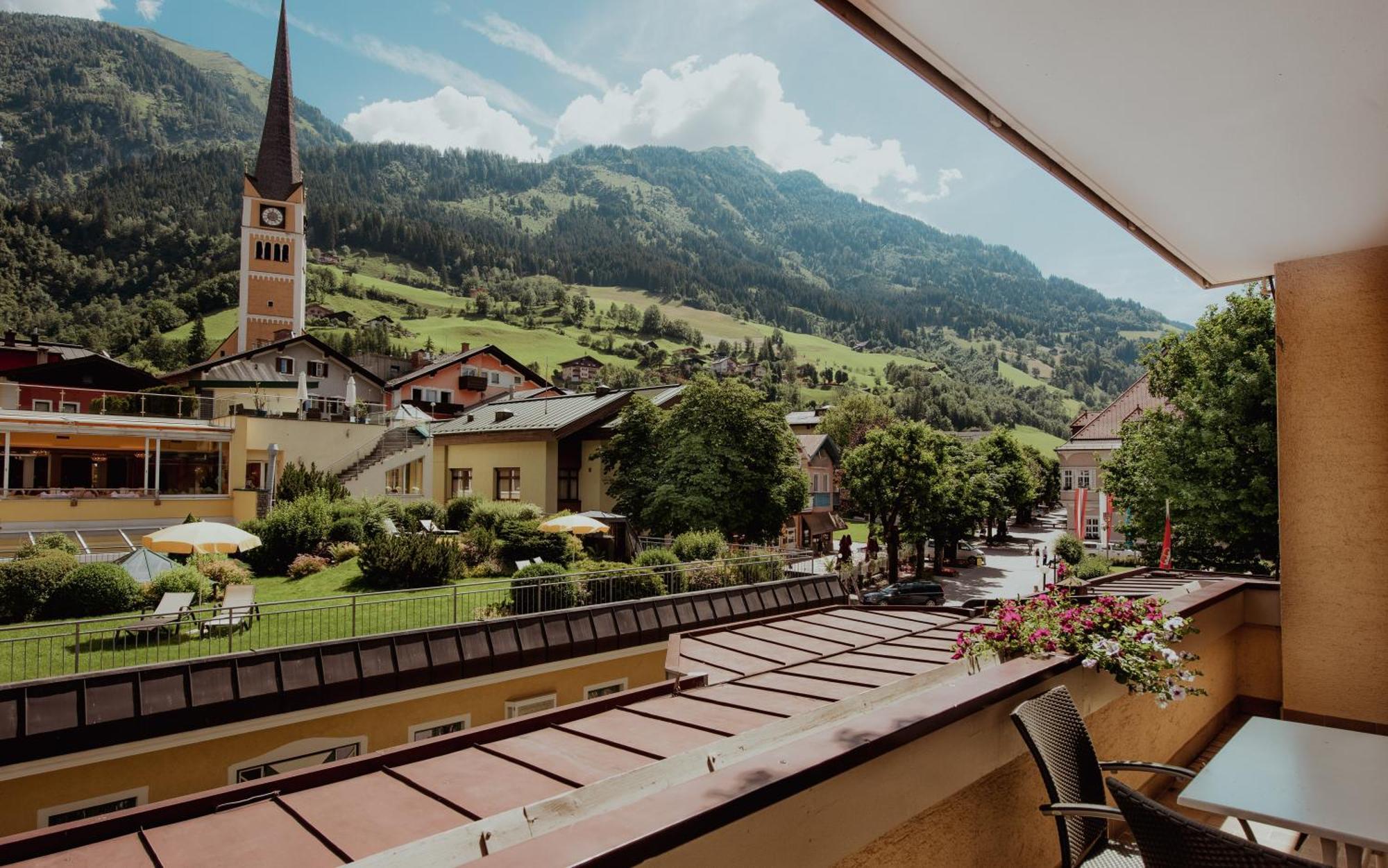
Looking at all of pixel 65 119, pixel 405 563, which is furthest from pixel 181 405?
pixel 65 119

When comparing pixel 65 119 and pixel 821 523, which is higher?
pixel 65 119

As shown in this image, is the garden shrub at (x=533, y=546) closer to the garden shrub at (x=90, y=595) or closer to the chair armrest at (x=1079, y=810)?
the garden shrub at (x=90, y=595)

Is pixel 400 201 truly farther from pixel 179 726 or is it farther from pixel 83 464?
pixel 179 726

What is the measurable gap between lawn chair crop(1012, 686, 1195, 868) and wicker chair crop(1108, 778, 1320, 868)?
54 cm

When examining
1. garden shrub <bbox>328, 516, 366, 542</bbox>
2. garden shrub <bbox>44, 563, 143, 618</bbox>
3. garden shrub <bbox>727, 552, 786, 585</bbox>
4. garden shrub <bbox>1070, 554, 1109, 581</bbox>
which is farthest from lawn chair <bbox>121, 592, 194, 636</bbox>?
garden shrub <bbox>1070, 554, 1109, 581</bbox>

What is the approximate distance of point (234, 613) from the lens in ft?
34.5

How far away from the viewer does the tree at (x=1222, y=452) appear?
1706 cm

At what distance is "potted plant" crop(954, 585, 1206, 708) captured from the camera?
295cm

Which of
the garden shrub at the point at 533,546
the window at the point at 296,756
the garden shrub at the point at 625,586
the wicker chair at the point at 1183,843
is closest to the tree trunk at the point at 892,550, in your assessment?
the garden shrub at the point at 533,546

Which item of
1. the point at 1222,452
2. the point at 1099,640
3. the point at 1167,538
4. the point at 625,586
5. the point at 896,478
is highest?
the point at 1222,452

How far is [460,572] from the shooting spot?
16344 millimetres

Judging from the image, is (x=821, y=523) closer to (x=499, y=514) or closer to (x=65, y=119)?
(x=499, y=514)

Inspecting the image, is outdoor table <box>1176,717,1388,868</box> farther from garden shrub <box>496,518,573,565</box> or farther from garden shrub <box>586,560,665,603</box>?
garden shrub <box>496,518,573,565</box>

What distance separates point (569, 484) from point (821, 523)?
68.3 feet
